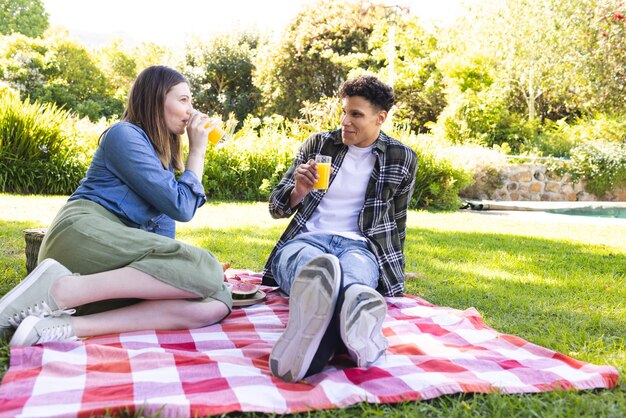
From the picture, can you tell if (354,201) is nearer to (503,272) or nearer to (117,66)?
(503,272)

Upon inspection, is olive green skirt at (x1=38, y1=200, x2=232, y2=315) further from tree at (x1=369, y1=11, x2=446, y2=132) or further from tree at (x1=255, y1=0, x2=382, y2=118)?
tree at (x1=255, y1=0, x2=382, y2=118)

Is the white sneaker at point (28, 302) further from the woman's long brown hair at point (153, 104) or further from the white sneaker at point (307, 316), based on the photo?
the white sneaker at point (307, 316)

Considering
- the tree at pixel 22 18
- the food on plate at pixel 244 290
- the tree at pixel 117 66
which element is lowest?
the food on plate at pixel 244 290

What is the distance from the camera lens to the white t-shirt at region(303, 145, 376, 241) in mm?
3319

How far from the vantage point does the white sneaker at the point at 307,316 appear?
1.97m

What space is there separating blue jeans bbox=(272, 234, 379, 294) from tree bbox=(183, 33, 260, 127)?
1986cm

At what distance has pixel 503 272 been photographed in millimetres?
4566

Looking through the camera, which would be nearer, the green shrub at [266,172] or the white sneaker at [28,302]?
the white sneaker at [28,302]

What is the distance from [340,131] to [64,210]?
160 cm

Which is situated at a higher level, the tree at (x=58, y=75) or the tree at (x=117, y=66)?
the tree at (x=117, y=66)

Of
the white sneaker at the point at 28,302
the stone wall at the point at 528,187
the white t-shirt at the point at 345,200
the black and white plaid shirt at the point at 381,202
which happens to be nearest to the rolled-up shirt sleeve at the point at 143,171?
the white sneaker at the point at 28,302

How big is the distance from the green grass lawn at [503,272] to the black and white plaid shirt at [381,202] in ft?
1.64

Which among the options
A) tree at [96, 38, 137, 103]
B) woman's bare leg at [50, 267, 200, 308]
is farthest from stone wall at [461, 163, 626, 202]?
tree at [96, 38, 137, 103]

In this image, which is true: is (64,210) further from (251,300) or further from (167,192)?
(251,300)
